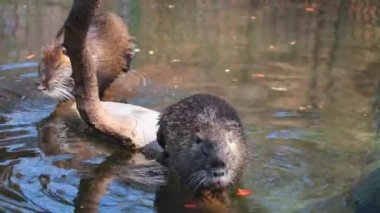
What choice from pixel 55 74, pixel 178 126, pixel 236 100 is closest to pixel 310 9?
pixel 236 100

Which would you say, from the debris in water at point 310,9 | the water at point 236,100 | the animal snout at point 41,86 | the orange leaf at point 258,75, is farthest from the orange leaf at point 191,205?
the debris in water at point 310,9

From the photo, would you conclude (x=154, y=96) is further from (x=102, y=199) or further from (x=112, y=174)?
(x=102, y=199)

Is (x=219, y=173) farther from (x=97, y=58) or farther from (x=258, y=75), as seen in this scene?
(x=258, y=75)

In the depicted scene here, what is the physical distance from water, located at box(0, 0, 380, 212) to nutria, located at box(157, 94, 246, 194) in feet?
0.62

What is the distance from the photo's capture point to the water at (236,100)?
584cm

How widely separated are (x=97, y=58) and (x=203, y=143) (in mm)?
2736

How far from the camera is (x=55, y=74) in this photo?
7562mm

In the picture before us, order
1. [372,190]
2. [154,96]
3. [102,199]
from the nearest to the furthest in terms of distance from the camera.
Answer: [372,190], [102,199], [154,96]

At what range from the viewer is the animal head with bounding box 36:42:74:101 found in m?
7.52

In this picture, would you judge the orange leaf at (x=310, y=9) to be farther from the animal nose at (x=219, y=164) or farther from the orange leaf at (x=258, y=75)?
the animal nose at (x=219, y=164)

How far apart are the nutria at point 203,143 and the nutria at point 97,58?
147cm

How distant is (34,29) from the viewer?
11203 millimetres

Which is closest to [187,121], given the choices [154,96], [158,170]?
[158,170]

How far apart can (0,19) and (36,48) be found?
1685 mm
